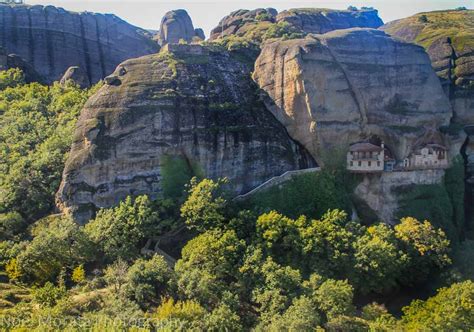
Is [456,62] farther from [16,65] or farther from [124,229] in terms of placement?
[16,65]

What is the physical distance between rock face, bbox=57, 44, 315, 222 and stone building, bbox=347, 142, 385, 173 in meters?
3.98

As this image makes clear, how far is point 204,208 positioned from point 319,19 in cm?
5458

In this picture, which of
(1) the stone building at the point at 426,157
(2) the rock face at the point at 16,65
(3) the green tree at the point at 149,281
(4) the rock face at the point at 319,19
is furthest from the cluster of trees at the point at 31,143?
(4) the rock face at the point at 319,19

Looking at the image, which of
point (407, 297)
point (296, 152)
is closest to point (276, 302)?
point (407, 297)

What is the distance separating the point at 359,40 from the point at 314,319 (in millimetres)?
29455

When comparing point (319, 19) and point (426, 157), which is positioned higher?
point (319, 19)

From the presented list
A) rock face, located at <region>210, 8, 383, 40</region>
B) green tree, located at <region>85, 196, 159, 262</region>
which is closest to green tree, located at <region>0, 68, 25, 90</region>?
rock face, located at <region>210, 8, 383, 40</region>

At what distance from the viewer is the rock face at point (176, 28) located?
3755 inches

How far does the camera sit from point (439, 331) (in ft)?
95.8

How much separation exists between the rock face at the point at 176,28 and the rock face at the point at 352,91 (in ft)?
170

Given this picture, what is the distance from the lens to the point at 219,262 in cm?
3356

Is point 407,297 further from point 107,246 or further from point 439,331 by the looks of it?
point 107,246

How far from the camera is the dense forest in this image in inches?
1168

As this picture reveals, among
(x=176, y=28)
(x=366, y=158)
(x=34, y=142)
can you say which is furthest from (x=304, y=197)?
(x=176, y=28)
